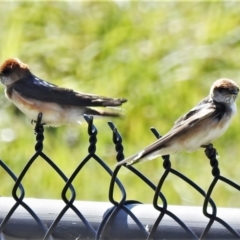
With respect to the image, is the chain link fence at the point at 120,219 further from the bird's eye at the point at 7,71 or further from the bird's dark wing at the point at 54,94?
the bird's eye at the point at 7,71

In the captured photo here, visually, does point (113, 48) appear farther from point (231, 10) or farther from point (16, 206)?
point (16, 206)

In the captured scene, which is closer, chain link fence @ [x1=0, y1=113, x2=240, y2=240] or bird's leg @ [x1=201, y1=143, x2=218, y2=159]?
chain link fence @ [x1=0, y1=113, x2=240, y2=240]

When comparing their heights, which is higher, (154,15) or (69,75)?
(154,15)

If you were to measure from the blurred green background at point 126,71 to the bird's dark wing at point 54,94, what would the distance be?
576 millimetres

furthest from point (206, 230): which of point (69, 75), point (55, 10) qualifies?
point (55, 10)

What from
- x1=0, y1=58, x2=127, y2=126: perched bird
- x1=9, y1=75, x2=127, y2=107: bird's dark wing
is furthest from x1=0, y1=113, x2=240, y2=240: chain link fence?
x1=0, y1=58, x2=127, y2=126: perched bird

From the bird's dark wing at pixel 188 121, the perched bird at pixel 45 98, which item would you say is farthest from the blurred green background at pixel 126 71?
the bird's dark wing at pixel 188 121

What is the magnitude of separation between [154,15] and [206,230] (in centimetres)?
305

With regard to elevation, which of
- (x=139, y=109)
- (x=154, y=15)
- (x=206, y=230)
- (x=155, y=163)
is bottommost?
(x=206, y=230)

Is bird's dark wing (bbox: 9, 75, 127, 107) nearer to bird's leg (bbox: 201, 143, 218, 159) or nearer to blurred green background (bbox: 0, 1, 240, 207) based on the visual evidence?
bird's leg (bbox: 201, 143, 218, 159)

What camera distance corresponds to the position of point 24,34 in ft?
15.8

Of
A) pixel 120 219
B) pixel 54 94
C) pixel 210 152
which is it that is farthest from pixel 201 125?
pixel 54 94

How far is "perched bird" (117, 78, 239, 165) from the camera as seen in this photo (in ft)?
7.91

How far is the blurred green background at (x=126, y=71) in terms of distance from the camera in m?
4.26
